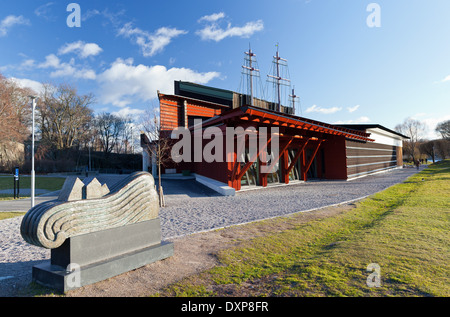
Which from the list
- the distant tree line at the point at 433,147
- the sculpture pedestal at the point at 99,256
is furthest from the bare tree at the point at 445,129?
the sculpture pedestal at the point at 99,256

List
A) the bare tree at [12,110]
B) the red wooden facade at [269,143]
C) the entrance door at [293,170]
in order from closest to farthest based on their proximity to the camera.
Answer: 1. the red wooden facade at [269,143]
2. the entrance door at [293,170]
3. the bare tree at [12,110]

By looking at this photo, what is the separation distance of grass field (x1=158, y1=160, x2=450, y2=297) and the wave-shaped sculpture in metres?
1.59

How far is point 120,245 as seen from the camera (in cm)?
437

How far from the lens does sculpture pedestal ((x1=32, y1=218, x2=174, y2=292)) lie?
12.0 ft

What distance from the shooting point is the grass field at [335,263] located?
3.46 m

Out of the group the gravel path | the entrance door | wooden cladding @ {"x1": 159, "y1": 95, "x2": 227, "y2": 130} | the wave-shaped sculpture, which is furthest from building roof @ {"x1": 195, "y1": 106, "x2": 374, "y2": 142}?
wooden cladding @ {"x1": 159, "y1": 95, "x2": 227, "y2": 130}

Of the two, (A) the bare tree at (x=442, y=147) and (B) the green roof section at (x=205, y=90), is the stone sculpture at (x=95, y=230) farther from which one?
(A) the bare tree at (x=442, y=147)

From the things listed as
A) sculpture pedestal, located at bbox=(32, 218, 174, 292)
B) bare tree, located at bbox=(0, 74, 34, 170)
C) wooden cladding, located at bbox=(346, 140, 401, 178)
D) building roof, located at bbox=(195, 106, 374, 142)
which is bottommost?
sculpture pedestal, located at bbox=(32, 218, 174, 292)

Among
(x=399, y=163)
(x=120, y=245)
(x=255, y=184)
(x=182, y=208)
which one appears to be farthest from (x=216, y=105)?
(x=399, y=163)

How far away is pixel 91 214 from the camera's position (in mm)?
3982

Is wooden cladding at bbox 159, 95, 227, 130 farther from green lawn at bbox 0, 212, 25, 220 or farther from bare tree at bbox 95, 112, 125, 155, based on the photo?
bare tree at bbox 95, 112, 125, 155
